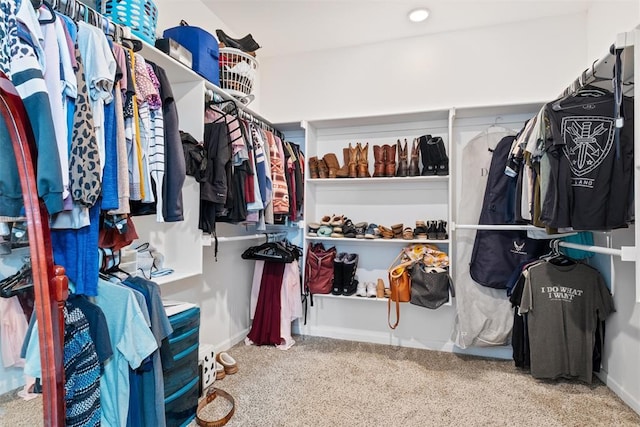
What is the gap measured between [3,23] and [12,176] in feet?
1.69

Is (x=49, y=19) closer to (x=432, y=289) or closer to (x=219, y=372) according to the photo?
(x=219, y=372)

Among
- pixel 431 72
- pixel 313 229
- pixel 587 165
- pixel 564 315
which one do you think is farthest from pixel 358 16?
pixel 564 315

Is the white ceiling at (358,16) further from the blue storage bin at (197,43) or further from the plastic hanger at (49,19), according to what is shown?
the plastic hanger at (49,19)

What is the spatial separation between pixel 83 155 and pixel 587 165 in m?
2.27

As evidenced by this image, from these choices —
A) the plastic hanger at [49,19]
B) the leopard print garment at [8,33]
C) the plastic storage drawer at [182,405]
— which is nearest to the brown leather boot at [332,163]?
the plastic storage drawer at [182,405]

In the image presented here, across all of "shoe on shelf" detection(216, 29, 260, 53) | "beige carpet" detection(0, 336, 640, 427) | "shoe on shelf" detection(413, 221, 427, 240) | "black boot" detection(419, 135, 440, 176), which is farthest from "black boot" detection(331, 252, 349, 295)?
"shoe on shelf" detection(216, 29, 260, 53)

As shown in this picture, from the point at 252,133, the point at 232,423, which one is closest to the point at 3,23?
the point at 252,133

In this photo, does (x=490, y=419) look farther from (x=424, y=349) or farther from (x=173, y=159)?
(x=173, y=159)

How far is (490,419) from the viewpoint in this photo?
1772 millimetres

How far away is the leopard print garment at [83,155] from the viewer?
109 cm

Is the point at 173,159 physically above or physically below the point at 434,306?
above

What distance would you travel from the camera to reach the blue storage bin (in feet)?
6.44

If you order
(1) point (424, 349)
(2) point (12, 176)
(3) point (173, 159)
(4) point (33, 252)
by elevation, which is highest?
(3) point (173, 159)

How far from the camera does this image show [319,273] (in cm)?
276
